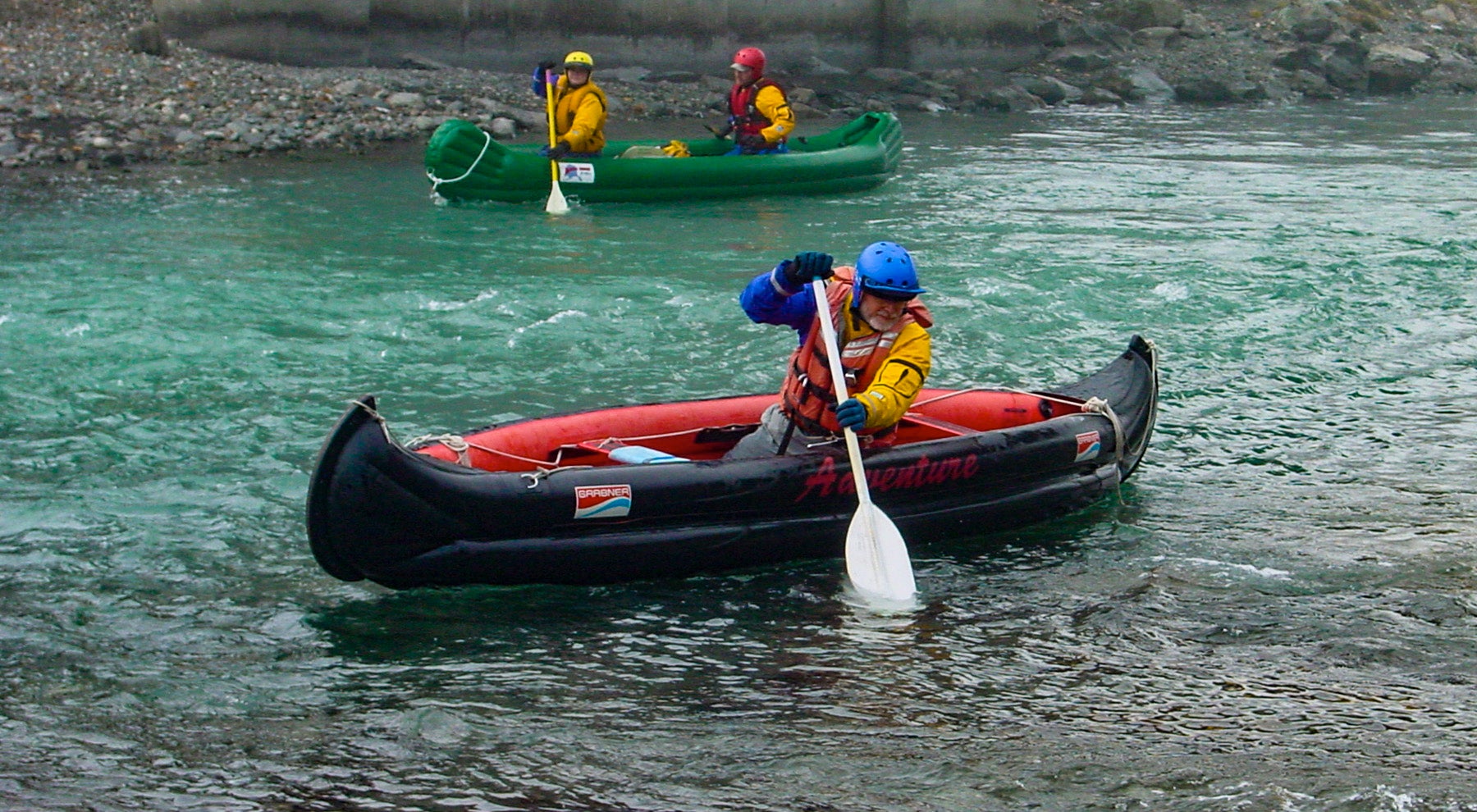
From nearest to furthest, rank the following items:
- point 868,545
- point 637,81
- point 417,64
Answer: point 868,545
point 417,64
point 637,81

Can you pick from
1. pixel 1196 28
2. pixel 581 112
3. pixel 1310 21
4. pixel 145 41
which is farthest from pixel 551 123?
pixel 1310 21

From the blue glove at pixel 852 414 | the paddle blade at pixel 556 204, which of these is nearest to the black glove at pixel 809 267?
the blue glove at pixel 852 414

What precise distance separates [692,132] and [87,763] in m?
14.7

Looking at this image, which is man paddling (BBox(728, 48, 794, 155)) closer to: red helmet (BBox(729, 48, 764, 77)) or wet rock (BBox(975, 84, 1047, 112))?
red helmet (BBox(729, 48, 764, 77))

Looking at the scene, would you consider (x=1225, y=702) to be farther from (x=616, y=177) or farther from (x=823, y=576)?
(x=616, y=177)

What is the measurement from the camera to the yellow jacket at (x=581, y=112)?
13.3 metres

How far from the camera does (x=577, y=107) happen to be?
13.4 metres

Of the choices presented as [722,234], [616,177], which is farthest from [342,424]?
[616,177]

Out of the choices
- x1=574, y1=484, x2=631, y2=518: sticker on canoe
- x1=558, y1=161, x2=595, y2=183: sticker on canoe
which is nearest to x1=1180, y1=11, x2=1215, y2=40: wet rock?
x1=558, y1=161, x2=595, y2=183: sticker on canoe

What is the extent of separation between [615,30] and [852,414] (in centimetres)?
1639

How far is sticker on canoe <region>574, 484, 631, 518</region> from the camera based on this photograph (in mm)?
5469

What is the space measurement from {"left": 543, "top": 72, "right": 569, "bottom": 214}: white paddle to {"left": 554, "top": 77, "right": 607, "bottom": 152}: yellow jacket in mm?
71

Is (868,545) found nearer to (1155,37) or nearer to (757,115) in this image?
(757,115)

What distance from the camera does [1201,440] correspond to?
25.6 feet
